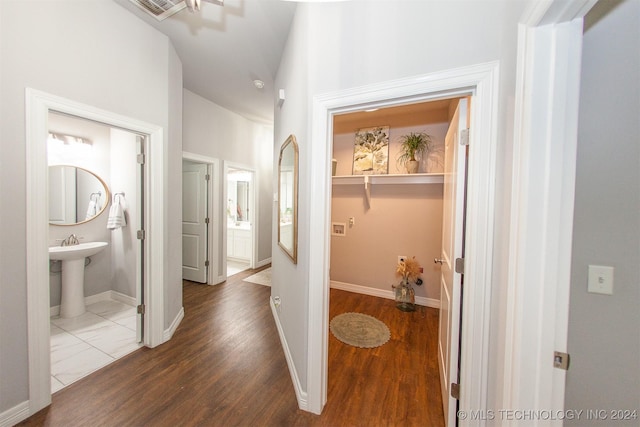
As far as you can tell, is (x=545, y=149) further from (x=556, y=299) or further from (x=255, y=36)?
(x=255, y=36)

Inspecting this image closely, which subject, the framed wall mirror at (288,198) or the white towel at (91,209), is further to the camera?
the white towel at (91,209)

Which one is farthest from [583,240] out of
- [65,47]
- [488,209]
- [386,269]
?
[65,47]

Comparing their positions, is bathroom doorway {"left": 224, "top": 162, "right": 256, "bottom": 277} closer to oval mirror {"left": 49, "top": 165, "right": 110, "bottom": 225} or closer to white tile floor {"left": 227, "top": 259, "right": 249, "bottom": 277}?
white tile floor {"left": 227, "top": 259, "right": 249, "bottom": 277}

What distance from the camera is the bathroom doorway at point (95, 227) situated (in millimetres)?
2309

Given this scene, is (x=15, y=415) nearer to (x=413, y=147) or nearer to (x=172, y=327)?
(x=172, y=327)

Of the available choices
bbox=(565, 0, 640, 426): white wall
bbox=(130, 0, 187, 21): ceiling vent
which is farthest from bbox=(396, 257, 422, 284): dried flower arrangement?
bbox=(130, 0, 187, 21): ceiling vent

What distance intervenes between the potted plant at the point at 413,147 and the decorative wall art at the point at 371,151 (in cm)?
25

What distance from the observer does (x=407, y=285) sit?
2.97 meters

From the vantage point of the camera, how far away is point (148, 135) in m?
1.99

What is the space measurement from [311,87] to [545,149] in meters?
1.19

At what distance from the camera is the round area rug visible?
2.20m

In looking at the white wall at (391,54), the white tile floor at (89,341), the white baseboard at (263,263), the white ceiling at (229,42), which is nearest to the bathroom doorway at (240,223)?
the white baseboard at (263,263)

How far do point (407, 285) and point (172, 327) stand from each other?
2784 millimetres

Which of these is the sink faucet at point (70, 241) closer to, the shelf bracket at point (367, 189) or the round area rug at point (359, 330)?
the round area rug at point (359, 330)
